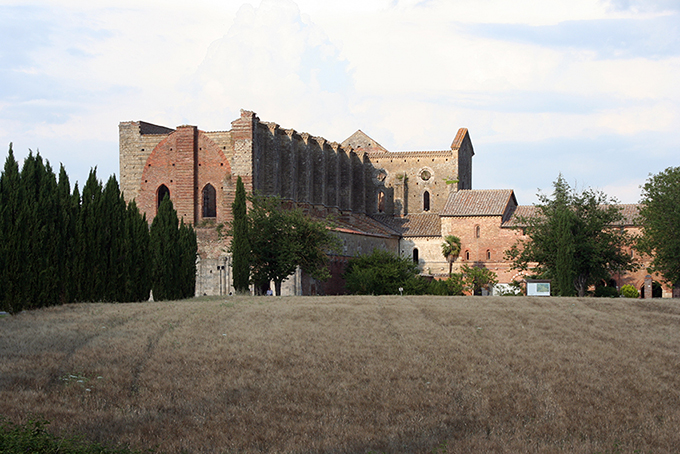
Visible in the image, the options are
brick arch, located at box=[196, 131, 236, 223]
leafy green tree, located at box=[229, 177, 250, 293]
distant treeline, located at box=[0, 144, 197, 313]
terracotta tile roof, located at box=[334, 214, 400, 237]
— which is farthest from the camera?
terracotta tile roof, located at box=[334, 214, 400, 237]

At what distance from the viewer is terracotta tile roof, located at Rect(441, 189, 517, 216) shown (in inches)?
2064

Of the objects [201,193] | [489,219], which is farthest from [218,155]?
[489,219]

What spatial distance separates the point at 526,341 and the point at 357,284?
89.1 feet

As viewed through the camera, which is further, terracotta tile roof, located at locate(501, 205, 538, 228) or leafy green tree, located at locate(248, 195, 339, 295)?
terracotta tile roof, located at locate(501, 205, 538, 228)

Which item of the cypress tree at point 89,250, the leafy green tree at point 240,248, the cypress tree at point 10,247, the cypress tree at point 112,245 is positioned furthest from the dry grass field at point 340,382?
the leafy green tree at point 240,248

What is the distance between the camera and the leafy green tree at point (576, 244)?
3878 cm

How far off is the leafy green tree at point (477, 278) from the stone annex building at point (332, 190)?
1.38 m

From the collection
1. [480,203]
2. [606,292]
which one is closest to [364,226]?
[480,203]

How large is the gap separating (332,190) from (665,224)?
24.7 meters

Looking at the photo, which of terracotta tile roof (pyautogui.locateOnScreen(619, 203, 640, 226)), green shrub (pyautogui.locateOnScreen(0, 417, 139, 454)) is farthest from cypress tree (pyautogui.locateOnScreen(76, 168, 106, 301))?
terracotta tile roof (pyautogui.locateOnScreen(619, 203, 640, 226))

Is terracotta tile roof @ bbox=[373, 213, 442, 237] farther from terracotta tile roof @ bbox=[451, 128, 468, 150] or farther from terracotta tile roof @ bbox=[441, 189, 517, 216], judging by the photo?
terracotta tile roof @ bbox=[451, 128, 468, 150]

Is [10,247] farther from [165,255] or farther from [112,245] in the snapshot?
[165,255]

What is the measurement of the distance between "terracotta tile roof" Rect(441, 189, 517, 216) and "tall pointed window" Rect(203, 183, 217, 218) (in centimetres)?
1793

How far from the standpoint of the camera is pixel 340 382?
13398 millimetres
